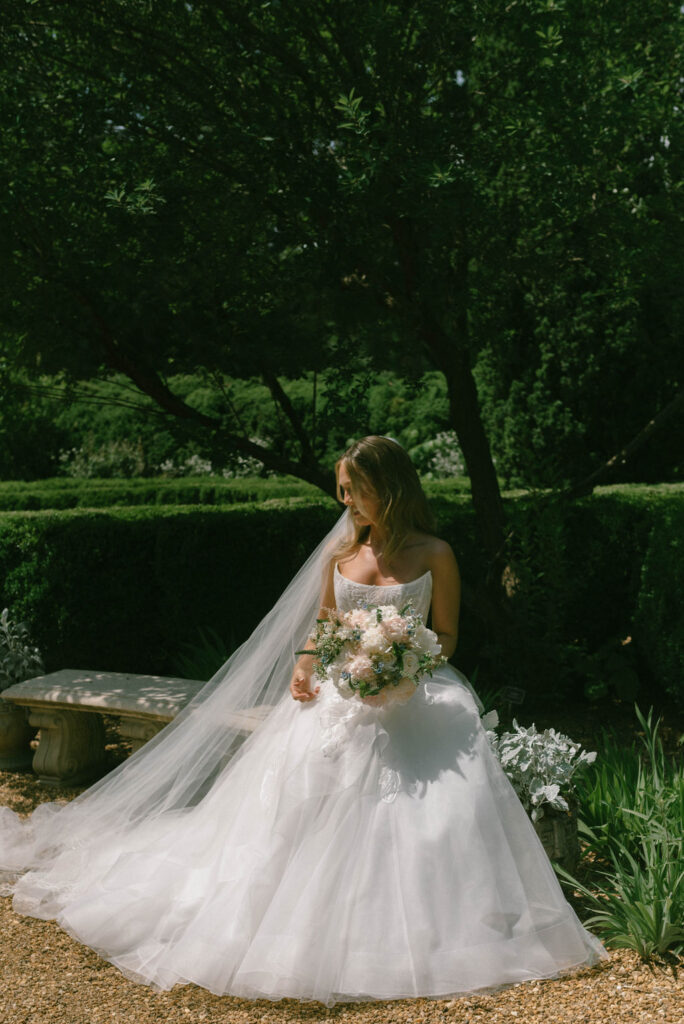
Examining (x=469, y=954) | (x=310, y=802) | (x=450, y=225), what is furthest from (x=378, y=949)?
(x=450, y=225)

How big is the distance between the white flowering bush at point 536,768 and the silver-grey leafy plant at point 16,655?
3298mm

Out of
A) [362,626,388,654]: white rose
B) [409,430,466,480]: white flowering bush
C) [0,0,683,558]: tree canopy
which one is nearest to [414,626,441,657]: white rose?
[362,626,388,654]: white rose

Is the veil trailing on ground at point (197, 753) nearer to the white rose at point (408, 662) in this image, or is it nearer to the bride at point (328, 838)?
the bride at point (328, 838)

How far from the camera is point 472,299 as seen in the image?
538cm

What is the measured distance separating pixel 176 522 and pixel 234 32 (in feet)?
9.89

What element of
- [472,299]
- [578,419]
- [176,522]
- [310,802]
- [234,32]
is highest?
[234,32]

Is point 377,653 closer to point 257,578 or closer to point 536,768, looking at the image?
point 536,768

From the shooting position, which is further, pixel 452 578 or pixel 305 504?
pixel 305 504

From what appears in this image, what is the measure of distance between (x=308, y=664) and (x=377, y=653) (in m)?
0.55

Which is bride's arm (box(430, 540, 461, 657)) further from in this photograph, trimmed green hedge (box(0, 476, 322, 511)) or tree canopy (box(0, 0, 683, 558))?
Answer: trimmed green hedge (box(0, 476, 322, 511))

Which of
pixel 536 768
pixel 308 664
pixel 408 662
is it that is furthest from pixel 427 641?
pixel 536 768

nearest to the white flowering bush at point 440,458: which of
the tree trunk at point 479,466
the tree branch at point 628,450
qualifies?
the tree trunk at point 479,466

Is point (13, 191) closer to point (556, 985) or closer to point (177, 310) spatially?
point (177, 310)

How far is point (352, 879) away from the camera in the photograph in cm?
297
